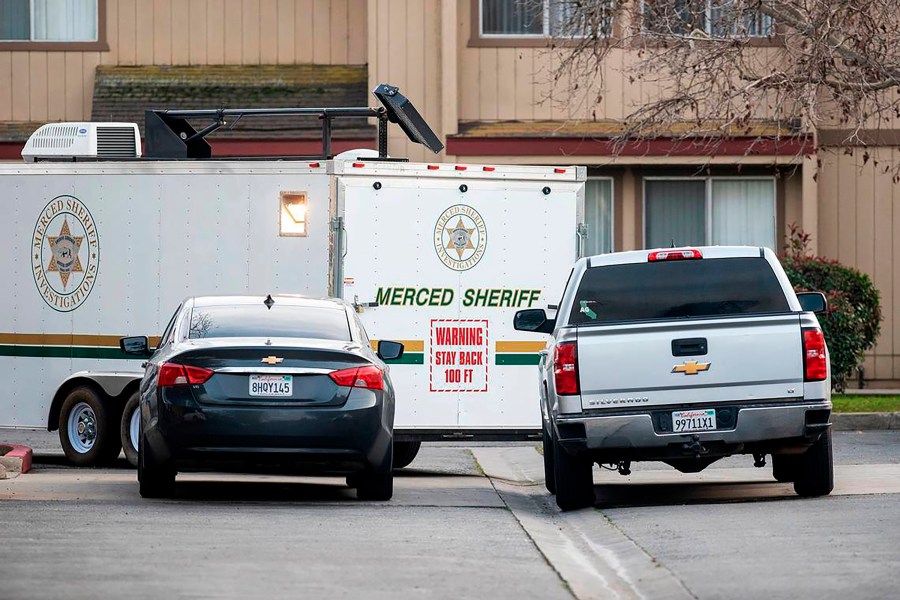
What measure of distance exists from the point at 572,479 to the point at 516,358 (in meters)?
3.11

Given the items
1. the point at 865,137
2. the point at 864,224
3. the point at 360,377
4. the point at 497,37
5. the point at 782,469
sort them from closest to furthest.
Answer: the point at 360,377 < the point at 782,469 < the point at 865,137 < the point at 497,37 < the point at 864,224

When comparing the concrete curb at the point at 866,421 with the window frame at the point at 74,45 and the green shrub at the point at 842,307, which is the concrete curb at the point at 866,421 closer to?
the green shrub at the point at 842,307

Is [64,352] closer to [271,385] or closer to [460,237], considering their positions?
[460,237]

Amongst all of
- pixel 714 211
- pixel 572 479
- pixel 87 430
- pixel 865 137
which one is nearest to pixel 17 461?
pixel 87 430

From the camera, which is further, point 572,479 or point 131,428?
point 131,428

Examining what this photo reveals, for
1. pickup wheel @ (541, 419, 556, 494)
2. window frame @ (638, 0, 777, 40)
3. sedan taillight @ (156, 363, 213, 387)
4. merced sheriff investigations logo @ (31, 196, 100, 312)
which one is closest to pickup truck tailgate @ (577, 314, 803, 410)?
pickup wheel @ (541, 419, 556, 494)

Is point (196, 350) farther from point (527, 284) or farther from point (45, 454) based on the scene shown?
point (45, 454)

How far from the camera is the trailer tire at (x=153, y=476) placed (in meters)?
12.3

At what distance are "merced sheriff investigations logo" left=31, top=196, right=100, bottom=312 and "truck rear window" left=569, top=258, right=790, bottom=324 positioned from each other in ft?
18.3

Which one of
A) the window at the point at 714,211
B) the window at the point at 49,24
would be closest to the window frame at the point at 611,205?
the window at the point at 714,211

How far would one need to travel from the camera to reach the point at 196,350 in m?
12.2

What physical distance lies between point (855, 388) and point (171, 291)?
39.1ft

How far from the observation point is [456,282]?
15484mm

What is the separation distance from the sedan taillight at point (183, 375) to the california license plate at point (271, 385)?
305mm
